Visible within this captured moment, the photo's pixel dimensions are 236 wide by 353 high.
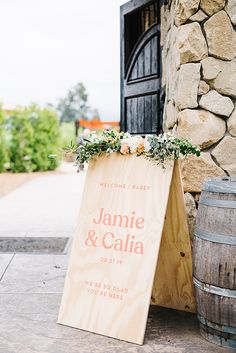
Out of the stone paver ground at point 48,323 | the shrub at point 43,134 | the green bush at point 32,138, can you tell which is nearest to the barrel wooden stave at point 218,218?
the stone paver ground at point 48,323

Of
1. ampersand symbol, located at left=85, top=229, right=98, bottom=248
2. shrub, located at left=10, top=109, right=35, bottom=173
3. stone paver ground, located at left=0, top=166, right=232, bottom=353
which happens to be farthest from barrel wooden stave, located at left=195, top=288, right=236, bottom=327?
shrub, located at left=10, top=109, right=35, bottom=173

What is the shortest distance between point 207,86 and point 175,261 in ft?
4.27

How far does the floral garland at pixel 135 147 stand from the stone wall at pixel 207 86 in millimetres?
528

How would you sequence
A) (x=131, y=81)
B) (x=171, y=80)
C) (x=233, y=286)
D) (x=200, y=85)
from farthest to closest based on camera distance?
(x=131, y=81) < (x=171, y=80) < (x=200, y=85) < (x=233, y=286)

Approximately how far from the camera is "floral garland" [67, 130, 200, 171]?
336 cm

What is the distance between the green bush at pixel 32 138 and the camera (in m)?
16.5

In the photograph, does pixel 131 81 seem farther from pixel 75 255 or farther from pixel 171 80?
pixel 75 255

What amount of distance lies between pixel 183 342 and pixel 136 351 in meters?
0.34

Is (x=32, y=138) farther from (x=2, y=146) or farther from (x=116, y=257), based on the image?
(x=116, y=257)

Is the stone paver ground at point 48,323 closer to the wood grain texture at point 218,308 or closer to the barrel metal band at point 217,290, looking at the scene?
the wood grain texture at point 218,308

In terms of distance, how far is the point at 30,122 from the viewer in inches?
667

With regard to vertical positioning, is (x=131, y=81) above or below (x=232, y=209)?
above

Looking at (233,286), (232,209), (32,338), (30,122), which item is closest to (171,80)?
(232,209)

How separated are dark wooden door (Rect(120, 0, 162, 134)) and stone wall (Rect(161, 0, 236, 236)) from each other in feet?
3.19
